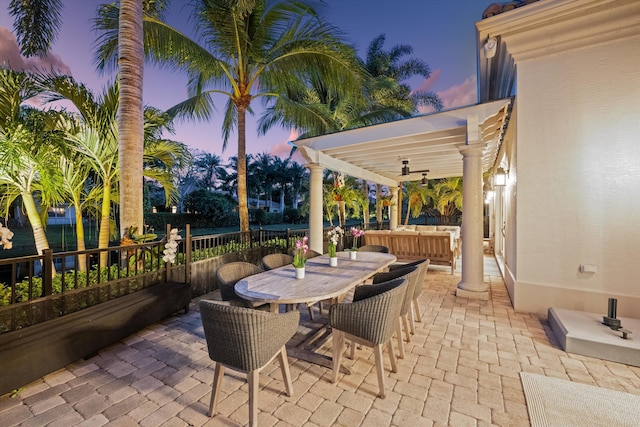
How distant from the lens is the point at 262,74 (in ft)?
22.6

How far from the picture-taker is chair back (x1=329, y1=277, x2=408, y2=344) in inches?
84.0

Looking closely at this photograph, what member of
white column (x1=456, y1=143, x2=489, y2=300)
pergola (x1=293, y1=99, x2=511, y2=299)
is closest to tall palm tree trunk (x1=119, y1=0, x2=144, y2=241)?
pergola (x1=293, y1=99, x2=511, y2=299)

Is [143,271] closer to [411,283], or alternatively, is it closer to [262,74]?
[411,283]

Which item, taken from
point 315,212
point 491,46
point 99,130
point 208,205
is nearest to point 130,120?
point 99,130

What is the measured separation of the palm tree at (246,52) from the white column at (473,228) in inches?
122

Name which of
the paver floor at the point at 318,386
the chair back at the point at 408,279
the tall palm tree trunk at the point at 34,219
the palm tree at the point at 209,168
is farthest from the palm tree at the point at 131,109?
the palm tree at the point at 209,168

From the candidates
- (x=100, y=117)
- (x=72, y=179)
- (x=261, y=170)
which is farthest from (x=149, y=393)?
(x=261, y=170)

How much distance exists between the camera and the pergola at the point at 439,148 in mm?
4426

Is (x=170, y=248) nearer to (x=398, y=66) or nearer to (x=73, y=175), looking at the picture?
Answer: (x=73, y=175)

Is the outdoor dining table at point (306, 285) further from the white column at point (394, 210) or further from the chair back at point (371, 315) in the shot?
the white column at point (394, 210)

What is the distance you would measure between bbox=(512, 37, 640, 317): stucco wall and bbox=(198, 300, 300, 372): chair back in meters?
4.16

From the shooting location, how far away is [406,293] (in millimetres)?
2740

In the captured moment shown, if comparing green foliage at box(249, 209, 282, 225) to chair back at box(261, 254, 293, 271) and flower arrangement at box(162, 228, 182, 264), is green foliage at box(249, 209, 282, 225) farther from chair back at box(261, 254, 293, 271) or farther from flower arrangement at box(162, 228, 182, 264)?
chair back at box(261, 254, 293, 271)

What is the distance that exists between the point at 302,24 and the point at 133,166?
5074 mm
